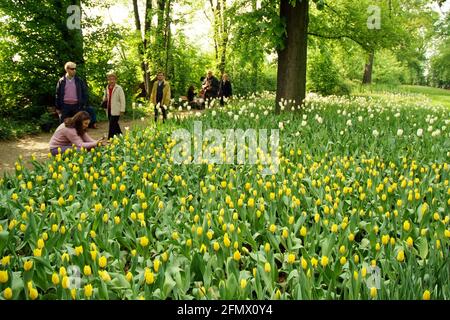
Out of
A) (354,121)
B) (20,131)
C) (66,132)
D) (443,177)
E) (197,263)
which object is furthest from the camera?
(20,131)

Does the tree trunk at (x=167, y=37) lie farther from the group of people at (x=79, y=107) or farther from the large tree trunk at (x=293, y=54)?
the large tree trunk at (x=293, y=54)

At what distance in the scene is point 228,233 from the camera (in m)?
3.17

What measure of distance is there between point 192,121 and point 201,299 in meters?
5.86

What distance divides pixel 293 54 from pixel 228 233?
7.60 metres

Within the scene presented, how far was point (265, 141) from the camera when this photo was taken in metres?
6.44

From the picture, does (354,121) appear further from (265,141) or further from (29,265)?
(29,265)

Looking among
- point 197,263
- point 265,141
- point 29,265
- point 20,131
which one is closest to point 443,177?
point 265,141

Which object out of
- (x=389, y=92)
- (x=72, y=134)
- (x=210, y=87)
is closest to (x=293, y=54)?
(x=210, y=87)

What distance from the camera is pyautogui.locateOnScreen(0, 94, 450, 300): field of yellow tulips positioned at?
8.20 feet

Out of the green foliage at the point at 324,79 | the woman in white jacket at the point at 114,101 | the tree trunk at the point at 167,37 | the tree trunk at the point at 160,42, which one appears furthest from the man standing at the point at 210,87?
the green foliage at the point at 324,79

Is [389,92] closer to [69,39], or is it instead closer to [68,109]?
[69,39]

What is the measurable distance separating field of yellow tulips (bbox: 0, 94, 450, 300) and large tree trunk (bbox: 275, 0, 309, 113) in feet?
15.1

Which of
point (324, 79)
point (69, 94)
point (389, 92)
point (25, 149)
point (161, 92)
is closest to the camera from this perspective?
point (69, 94)

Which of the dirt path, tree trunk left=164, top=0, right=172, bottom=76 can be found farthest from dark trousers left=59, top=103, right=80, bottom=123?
tree trunk left=164, top=0, right=172, bottom=76
